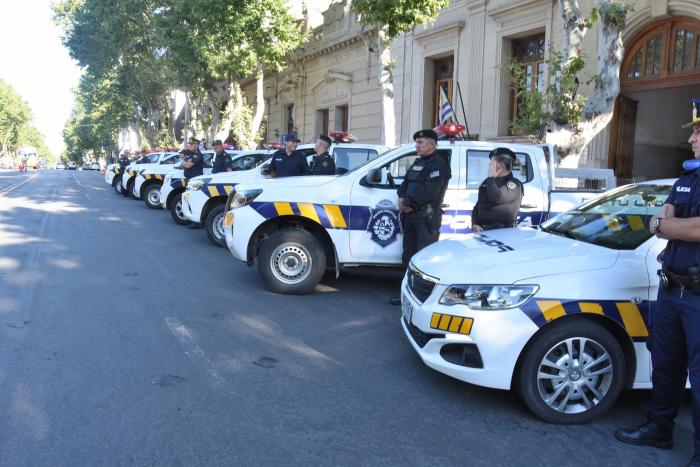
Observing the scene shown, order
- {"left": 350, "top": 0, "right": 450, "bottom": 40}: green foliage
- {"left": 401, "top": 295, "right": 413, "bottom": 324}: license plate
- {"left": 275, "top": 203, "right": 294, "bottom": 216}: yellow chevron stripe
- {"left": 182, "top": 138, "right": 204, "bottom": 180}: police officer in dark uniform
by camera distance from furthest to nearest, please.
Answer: {"left": 182, "top": 138, "right": 204, "bottom": 180}: police officer in dark uniform → {"left": 350, "top": 0, "right": 450, "bottom": 40}: green foliage → {"left": 275, "top": 203, "right": 294, "bottom": 216}: yellow chevron stripe → {"left": 401, "top": 295, "right": 413, "bottom": 324}: license plate

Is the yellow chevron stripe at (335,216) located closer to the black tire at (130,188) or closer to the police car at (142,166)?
the police car at (142,166)

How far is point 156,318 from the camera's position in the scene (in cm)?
588

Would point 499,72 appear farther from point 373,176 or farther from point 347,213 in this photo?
point 347,213

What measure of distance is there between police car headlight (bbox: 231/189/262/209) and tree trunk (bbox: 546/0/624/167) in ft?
17.8

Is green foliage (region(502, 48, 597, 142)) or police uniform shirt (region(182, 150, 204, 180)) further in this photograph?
police uniform shirt (region(182, 150, 204, 180))

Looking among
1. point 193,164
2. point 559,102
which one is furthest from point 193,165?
point 559,102

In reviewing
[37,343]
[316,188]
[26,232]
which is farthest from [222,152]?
[37,343]

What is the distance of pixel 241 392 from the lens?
4172 millimetres

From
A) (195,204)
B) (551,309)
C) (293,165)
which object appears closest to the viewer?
(551,309)

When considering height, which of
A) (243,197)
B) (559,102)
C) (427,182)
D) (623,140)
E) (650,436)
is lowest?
(650,436)

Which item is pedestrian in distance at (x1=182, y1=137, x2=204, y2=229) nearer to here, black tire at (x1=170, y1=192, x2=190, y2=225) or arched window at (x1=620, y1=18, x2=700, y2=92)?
black tire at (x1=170, y1=192, x2=190, y2=225)

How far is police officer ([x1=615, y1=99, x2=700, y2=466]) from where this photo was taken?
322 cm

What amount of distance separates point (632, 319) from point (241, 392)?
262cm

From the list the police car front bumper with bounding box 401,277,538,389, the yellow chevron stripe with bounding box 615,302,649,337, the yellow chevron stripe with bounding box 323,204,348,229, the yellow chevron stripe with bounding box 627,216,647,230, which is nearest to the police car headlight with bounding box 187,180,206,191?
the yellow chevron stripe with bounding box 323,204,348,229
